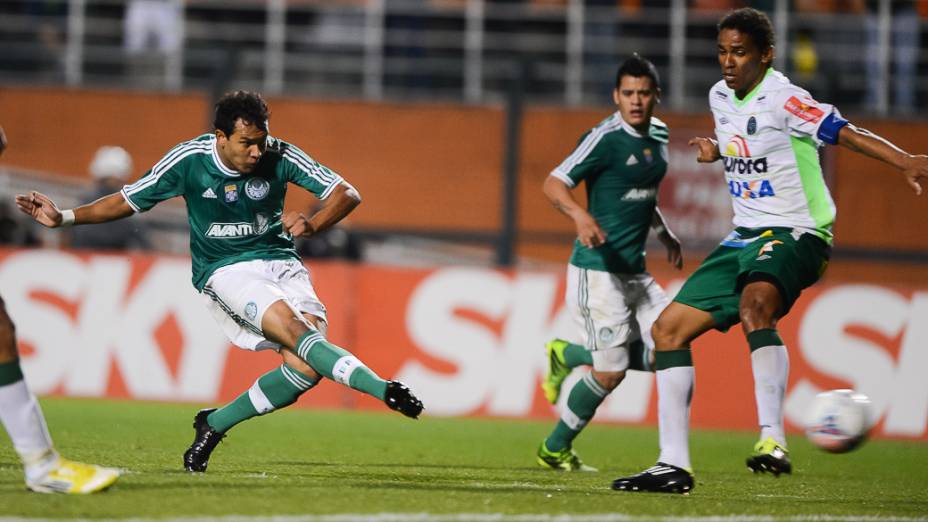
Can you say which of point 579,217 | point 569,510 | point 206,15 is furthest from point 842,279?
point 569,510

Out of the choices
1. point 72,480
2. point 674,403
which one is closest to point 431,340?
point 674,403

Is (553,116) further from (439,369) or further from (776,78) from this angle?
(776,78)

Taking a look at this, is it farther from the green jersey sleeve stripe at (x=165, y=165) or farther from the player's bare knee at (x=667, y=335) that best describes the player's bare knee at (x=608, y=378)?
the green jersey sleeve stripe at (x=165, y=165)

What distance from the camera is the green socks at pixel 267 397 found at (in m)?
7.05

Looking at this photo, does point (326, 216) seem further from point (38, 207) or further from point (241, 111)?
point (38, 207)

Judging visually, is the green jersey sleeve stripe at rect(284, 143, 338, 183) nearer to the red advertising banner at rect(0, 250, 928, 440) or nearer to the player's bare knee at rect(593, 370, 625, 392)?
the player's bare knee at rect(593, 370, 625, 392)

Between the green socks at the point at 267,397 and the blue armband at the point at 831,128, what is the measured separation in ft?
9.46

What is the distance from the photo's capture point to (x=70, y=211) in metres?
6.95

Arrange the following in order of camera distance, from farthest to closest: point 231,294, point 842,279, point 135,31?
point 135,31
point 842,279
point 231,294

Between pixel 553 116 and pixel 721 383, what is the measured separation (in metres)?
5.17

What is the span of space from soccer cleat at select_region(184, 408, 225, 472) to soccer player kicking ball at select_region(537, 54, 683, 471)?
2221 mm

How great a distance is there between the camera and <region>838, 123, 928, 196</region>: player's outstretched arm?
6.25 meters

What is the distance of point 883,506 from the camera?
6.53 m

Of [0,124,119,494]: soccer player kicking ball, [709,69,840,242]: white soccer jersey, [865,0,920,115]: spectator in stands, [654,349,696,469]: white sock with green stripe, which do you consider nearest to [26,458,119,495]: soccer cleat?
[0,124,119,494]: soccer player kicking ball
